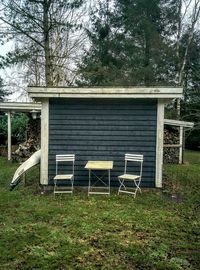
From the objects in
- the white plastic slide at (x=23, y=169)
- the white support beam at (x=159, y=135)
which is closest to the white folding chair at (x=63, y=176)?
the white plastic slide at (x=23, y=169)

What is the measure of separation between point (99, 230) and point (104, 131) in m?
3.41

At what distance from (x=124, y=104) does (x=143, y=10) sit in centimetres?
1310

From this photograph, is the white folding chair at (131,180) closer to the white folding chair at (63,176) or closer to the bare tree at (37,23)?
the white folding chair at (63,176)

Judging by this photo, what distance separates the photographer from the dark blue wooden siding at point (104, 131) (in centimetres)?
836

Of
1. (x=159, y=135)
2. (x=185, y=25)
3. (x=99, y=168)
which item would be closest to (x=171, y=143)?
(x=159, y=135)

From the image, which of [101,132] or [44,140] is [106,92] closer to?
[101,132]

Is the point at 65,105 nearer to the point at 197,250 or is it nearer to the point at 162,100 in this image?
the point at 162,100

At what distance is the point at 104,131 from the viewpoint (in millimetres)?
8398

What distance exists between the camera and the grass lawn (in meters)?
4.25

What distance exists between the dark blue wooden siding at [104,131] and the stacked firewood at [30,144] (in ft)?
19.4

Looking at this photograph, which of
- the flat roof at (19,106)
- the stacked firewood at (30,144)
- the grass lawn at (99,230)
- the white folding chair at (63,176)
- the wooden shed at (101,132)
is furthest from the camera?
the stacked firewood at (30,144)

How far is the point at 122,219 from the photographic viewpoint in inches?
235

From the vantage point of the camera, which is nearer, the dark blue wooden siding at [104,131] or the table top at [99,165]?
the table top at [99,165]

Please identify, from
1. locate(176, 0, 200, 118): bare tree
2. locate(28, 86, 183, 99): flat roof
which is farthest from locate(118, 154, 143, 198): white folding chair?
locate(176, 0, 200, 118): bare tree
